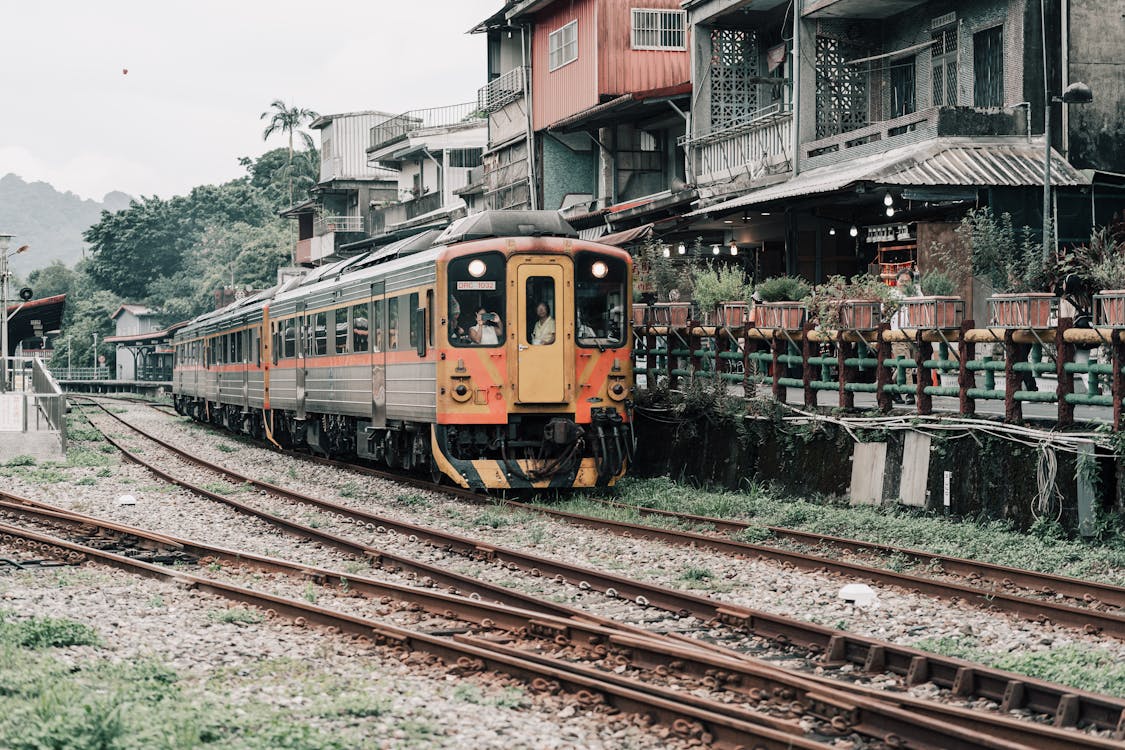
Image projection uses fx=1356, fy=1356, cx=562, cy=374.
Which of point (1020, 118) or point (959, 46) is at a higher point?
point (959, 46)

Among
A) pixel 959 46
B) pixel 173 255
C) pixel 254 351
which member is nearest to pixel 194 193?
pixel 173 255

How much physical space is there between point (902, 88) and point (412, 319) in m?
10.6

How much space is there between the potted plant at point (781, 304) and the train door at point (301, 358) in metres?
7.59

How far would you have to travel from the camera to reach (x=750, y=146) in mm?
23922

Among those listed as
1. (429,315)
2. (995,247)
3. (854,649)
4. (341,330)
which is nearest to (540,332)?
(429,315)

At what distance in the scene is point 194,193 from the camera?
287ft

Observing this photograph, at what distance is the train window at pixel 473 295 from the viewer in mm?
14742

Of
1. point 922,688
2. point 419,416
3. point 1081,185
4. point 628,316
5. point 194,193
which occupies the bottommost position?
point 922,688

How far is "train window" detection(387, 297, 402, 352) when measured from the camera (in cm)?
1633

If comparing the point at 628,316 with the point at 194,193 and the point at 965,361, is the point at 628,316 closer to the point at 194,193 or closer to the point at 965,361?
the point at 965,361

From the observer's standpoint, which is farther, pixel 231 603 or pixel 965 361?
pixel 965 361

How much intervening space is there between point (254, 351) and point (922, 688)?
67.7 ft

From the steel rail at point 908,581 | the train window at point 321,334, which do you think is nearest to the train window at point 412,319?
the steel rail at point 908,581

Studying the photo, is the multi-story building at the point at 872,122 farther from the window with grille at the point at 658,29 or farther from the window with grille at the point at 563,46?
the window with grille at the point at 563,46
